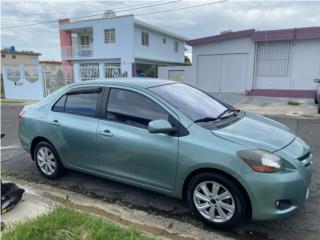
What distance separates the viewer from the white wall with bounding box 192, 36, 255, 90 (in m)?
15.7

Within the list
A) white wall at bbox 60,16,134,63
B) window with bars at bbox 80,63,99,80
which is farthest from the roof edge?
white wall at bbox 60,16,134,63

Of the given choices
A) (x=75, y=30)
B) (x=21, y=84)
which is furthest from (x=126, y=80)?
(x=75, y=30)

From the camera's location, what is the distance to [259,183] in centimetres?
276

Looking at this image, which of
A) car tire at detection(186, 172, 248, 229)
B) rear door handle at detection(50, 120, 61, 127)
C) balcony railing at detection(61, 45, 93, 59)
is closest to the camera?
car tire at detection(186, 172, 248, 229)

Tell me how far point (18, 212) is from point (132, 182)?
4.46 ft

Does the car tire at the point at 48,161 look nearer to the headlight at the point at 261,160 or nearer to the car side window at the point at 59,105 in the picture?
the car side window at the point at 59,105

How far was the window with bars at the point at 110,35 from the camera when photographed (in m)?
24.8

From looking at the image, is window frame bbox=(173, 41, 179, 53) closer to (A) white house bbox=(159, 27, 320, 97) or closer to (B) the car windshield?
(A) white house bbox=(159, 27, 320, 97)

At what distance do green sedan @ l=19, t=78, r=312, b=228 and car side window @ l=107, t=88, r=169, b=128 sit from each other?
0.01 metres

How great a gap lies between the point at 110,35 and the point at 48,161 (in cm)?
2227

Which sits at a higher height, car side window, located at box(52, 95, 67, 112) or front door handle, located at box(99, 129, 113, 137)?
car side window, located at box(52, 95, 67, 112)

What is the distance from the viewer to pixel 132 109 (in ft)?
11.9

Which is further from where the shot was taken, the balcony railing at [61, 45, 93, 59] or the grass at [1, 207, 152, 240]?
the balcony railing at [61, 45, 93, 59]

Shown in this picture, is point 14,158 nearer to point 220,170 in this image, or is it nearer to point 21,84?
point 220,170
